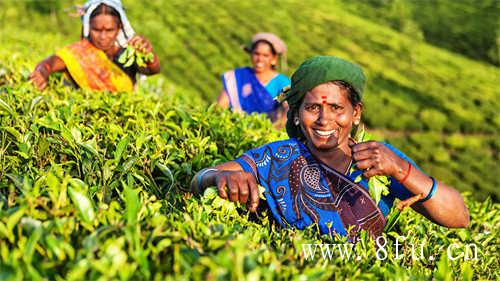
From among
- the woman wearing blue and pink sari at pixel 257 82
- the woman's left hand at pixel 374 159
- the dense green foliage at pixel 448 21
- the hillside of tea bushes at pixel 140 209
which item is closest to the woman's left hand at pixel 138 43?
the hillside of tea bushes at pixel 140 209

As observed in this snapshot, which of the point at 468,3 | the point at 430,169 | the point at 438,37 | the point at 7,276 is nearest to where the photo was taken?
the point at 7,276

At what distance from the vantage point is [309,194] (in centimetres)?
224

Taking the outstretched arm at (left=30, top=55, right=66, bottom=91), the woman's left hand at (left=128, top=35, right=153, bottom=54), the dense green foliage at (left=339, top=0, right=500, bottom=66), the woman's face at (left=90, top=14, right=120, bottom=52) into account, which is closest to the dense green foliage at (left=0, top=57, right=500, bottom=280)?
the outstretched arm at (left=30, top=55, right=66, bottom=91)

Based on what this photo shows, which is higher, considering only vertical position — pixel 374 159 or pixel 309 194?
pixel 374 159

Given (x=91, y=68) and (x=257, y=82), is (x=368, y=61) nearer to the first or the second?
(x=257, y=82)

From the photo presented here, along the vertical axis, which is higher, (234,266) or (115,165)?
(234,266)

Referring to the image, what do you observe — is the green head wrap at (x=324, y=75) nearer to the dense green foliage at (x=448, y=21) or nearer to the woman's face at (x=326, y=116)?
the woman's face at (x=326, y=116)

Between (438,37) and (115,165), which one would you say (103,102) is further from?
(438,37)

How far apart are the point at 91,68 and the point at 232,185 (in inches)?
116

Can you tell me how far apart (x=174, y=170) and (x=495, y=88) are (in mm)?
19772

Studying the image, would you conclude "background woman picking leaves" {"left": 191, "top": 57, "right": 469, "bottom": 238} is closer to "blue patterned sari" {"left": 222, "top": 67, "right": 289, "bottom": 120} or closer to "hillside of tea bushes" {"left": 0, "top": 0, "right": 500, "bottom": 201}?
"blue patterned sari" {"left": 222, "top": 67, "right": 289, "bottom": 120}

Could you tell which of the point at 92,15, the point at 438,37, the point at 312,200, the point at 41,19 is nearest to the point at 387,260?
the point at 312,200

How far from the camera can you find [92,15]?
14.7 ft

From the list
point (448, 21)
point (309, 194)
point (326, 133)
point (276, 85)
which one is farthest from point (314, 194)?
point (448, 21)
